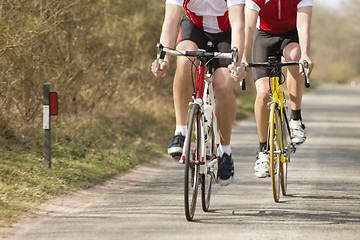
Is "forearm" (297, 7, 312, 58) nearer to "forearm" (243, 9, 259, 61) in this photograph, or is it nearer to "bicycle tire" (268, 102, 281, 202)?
"forearm" (243, 9, 259, 61)

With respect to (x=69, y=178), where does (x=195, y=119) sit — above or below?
above

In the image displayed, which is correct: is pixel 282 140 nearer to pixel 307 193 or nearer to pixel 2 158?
pixel 307 193

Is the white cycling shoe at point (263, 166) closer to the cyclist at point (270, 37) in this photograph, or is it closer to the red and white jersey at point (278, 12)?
the cyclist at point (270, 37)

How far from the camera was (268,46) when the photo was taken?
727 cm

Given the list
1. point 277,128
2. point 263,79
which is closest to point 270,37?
point 263,79

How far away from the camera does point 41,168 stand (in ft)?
27.6

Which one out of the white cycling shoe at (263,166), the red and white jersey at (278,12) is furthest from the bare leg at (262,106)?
the red and white jersey at (278,12)

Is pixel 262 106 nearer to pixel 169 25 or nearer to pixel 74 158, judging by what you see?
pixel 169 25

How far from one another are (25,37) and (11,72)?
78cm

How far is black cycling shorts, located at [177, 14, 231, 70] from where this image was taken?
21.3 feet

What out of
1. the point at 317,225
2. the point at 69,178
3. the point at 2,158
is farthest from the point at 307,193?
the point at 2,158

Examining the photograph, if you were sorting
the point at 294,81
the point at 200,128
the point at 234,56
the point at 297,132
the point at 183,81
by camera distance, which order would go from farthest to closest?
the point at 297,132
the point at 294,81
the point at 183,81
the point at 200,128
the point at 234,56

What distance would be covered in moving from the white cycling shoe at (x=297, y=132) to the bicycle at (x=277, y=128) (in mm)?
219

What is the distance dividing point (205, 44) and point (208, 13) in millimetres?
275
